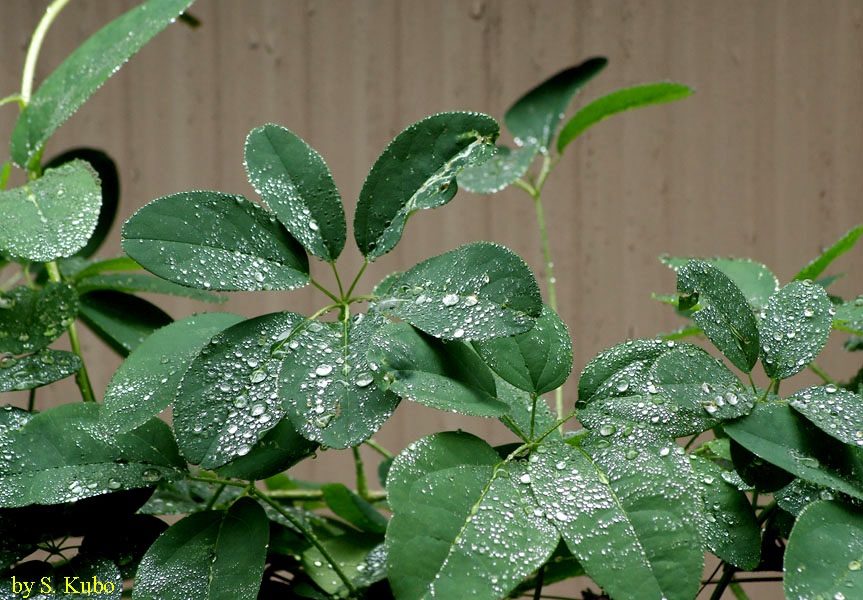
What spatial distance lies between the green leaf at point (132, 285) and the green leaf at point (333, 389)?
24 centimetres

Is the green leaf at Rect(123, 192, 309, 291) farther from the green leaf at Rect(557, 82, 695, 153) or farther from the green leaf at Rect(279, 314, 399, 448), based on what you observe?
the green leaf at Rect(557, 82, 695, 153)

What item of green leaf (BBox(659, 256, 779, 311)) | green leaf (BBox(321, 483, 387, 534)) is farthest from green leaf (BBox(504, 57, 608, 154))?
green leaf (BBox(321, 483, 387, 534))

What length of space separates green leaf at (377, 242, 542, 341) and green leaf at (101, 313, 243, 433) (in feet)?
0.26

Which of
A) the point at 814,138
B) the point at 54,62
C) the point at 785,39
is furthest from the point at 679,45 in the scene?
the point at 54,62

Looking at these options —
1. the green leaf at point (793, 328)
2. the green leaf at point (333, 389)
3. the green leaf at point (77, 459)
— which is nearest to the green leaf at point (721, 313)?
the green leaf at point (793, 328)

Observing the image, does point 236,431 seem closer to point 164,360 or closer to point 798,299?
point 164,360

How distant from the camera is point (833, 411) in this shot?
254 mm

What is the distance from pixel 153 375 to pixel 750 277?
375 mm

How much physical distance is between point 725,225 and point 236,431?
5.56ft

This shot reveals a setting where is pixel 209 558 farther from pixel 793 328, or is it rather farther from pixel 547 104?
pixel 547 104

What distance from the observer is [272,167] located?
311 millimetres

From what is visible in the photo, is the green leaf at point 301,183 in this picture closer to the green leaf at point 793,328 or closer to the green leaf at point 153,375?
the green leaf at point 153,375

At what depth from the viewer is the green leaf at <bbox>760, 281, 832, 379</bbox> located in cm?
29

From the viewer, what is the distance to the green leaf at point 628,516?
0.22 meters
